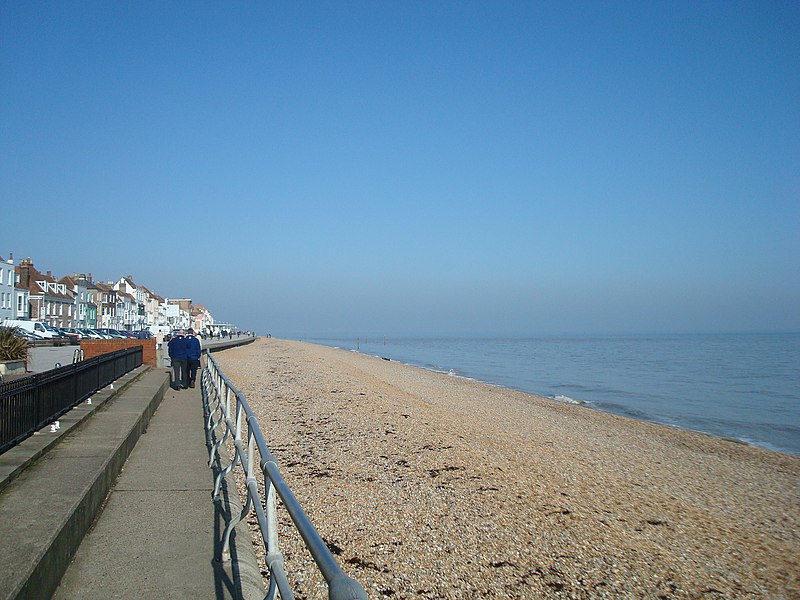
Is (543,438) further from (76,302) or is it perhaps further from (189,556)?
(76,302)

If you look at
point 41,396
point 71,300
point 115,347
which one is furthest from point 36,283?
A: point 41,396

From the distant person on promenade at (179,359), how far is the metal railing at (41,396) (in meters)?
3.37

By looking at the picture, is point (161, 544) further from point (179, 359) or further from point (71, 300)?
point (71, 300)

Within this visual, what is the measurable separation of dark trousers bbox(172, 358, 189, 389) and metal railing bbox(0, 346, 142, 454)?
3.73 metres

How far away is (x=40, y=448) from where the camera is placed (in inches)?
244

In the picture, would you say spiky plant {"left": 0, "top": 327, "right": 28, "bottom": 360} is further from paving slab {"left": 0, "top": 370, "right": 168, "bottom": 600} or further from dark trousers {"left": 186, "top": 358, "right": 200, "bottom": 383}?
paving slab {"left": 0, "top": 370, "right": 168, "bottom": 600}

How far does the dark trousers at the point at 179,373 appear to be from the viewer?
49.1 feet

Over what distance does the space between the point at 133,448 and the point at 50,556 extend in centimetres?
435

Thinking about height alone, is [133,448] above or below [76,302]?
below

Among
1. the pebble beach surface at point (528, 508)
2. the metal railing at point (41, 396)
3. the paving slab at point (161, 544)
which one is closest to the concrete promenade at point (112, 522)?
the paving slab at point (161, 544)

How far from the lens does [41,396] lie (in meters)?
7.07

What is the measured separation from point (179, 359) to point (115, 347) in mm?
6199

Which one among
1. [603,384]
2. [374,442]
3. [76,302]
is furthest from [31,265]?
[374,442]

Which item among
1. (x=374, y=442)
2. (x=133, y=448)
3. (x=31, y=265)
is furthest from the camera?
(x=31, y=265)
